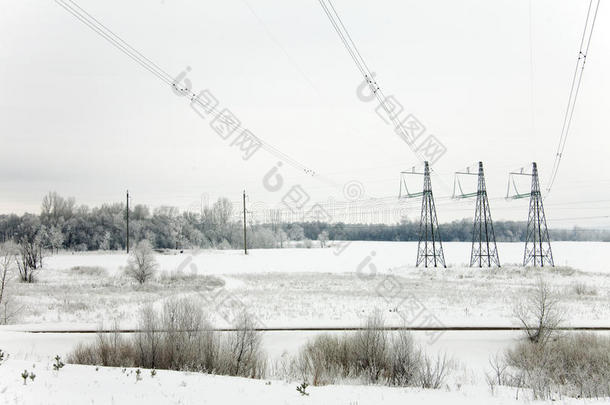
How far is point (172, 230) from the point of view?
10725 cm

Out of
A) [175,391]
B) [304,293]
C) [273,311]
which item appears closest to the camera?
[175,391]

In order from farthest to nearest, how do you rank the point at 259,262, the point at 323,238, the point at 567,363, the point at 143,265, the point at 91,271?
1. the point at 323,238
2. the point at 259,262
3. the point at 91,271
4. the point at 143,265
5. the point at 567,363

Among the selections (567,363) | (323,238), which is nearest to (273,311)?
(567,363)

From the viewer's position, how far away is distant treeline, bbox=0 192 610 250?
103750 mm

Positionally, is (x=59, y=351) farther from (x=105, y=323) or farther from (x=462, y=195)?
(x=462, y=195)

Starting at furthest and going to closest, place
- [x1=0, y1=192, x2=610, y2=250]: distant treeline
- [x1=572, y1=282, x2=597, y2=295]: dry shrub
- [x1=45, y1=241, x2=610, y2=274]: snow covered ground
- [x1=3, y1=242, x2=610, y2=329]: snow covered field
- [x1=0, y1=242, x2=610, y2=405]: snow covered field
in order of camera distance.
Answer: [x1=0, y1=192, x2=610, y2=250]: distant treeline < [x1=45, y1=241, x2=610, y2=274]: snow covered ground < [x1=572, y1=282, x2=597, y2=295]: dry shrub < [x1=3, y1=242, x2=610, y2=329]: snow covered field < [x1=0, y1=242, x2=610, y2=405]: snow covered field

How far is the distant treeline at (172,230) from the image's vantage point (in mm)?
103750

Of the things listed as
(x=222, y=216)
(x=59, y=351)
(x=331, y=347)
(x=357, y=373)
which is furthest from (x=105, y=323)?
(x=222, y=216)

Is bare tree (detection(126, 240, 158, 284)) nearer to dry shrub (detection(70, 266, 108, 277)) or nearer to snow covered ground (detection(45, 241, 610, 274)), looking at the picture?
dry shrub (detection(70, 266, 108, 277))

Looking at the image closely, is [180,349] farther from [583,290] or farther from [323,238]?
[323,238]

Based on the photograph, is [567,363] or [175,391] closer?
[175,391]

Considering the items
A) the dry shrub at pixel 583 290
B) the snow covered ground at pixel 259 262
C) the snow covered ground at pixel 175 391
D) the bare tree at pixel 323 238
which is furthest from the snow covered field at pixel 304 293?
the bare tree at pixel 323 238

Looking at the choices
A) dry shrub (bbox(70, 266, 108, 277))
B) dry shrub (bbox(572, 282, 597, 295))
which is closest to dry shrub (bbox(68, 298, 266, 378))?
dry shrub (bbox(572, 282, 597, 295))

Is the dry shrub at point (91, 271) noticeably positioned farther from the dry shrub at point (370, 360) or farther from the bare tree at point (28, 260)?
the dry shrub at point (370, 360)
